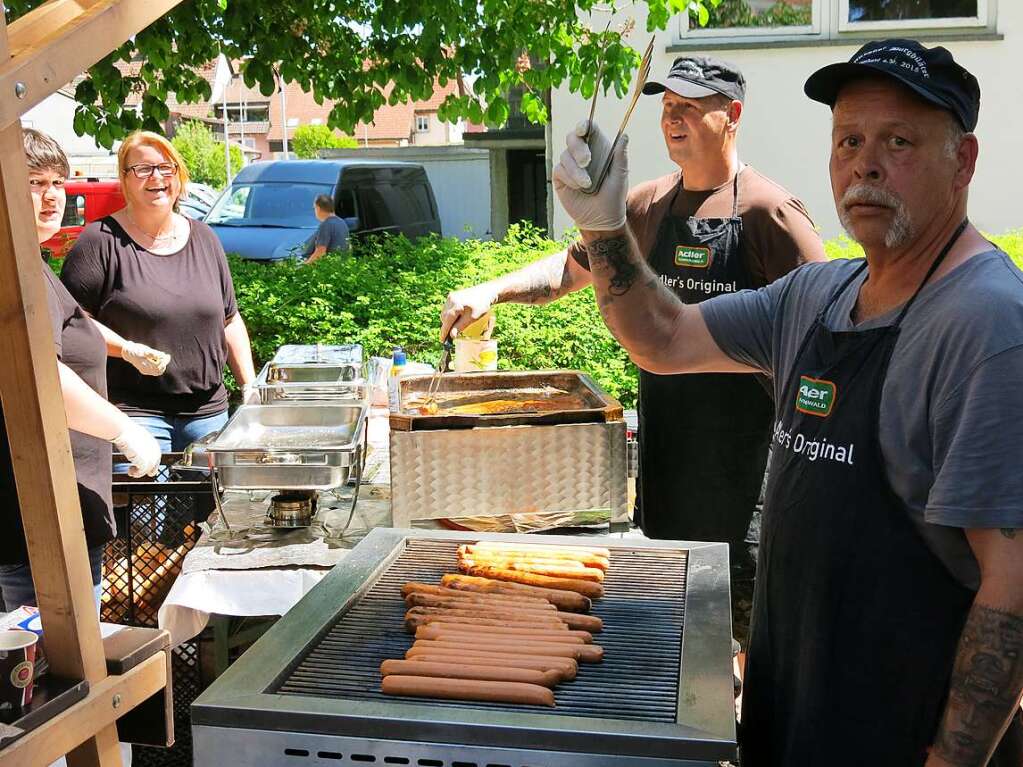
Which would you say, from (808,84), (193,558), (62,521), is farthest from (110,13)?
(193,558)

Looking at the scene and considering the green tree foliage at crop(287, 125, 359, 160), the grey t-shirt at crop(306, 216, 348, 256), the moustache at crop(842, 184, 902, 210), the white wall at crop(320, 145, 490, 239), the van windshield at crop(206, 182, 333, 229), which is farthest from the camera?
the green tree foliage at crop(287, 125, 359, 160)

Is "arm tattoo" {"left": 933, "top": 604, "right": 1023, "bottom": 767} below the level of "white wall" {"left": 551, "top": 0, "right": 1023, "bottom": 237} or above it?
below

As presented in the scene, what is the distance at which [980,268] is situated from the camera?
6.01 feet

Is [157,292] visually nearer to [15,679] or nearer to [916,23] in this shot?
[15,679]

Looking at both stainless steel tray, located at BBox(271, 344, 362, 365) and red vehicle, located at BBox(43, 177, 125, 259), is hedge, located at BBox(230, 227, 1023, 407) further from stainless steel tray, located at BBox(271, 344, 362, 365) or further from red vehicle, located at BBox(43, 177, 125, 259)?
red vehicle, located at BBox(43, 177, 125, 259)

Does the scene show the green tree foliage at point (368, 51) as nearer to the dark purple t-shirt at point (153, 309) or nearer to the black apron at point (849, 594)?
the dark purple t-shirt at point (153, 309)

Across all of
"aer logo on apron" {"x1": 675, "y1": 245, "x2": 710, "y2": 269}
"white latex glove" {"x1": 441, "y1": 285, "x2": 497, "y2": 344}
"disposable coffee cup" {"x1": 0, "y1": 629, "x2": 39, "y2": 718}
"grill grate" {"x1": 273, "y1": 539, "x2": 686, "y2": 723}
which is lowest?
"grill grate" {"x1": 273, "y1": 539, "x2": 686, "y2": 723}

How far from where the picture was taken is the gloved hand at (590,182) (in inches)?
93.3

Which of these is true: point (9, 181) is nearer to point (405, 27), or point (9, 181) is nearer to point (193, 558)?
point (193, 558)

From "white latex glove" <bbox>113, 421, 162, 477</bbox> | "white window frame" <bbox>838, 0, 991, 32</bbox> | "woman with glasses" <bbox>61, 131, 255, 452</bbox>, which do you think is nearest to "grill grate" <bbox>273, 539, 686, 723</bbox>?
"white latex glove" <bbox>113, 421, 162, 477</bbox>

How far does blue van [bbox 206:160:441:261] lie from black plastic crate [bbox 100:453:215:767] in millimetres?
8628

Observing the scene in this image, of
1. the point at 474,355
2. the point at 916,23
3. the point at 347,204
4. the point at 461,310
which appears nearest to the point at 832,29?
the point at 916,23

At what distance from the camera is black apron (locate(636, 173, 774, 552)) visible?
3.55 m

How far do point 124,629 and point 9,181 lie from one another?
0.91 m
